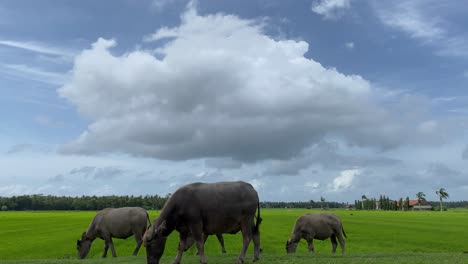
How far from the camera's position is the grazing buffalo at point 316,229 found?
86.6 feet

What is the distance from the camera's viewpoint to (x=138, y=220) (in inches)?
961

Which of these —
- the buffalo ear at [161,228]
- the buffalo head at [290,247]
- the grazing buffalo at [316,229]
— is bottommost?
the buffalo head at [290,247]

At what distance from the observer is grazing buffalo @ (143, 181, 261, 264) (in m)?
14.3

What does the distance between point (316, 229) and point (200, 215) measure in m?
13.6

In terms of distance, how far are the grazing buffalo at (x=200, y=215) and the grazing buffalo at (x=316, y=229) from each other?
12185mm

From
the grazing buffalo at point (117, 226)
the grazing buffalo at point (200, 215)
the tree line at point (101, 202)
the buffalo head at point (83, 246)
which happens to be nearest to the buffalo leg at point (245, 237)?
the grazing buffalo at point (200, 215)

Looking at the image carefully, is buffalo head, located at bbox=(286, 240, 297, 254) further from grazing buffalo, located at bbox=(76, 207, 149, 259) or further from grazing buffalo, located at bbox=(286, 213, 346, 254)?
grazing buffalo, located at bbox=(76, 207, 149, 259)

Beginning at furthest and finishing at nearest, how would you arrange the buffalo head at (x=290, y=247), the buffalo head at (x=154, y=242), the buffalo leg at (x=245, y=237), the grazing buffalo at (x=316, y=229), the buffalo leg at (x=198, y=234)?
1. the buffalo head at (x=290, y=247)
2. the grazing buffalo at (x=316, y=229)
3. the buffalo leg at (x=245, y=237)
4. the buffalo leg at (x=198, y=234)
5. the buffalo head at (x=154, y=242)

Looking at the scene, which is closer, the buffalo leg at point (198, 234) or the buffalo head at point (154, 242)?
the buffalo head at point (154, 242)

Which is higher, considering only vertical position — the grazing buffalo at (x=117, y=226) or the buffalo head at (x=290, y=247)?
the grazing buffalo at (x=117, y=226)

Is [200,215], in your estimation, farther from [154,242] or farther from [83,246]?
[83,246]

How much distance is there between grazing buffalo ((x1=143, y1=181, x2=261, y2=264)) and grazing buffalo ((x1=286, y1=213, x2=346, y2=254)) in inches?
480

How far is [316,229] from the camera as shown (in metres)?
26.5

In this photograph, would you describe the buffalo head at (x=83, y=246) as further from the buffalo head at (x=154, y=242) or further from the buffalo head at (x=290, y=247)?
the buffalo head at (x=154, y=242)
